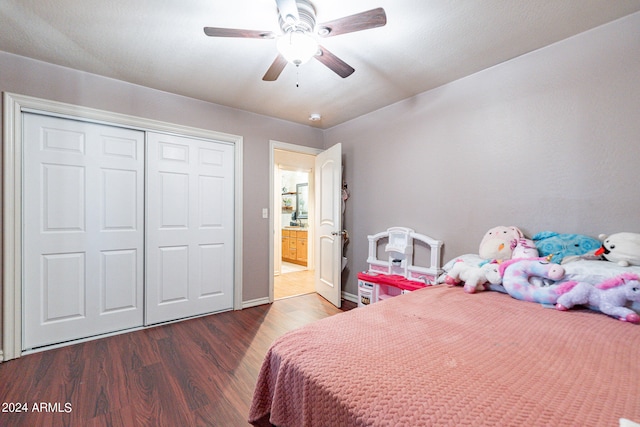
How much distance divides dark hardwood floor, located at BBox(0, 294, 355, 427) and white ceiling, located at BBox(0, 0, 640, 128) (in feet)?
7.71

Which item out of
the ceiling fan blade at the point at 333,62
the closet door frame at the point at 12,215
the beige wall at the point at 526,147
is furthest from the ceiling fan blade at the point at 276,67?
the closet door frame at the point at 12,215

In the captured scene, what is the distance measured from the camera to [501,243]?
6.41 feet

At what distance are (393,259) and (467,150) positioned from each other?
1.27m

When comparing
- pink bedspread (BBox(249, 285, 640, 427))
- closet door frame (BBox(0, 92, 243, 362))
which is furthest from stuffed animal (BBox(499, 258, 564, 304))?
closet door frame (BBox(0, 92, 243, 362))

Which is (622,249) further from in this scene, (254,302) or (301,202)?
(301,202)

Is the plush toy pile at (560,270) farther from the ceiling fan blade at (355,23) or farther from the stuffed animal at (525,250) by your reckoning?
the ceiling fan blade at (355,23)

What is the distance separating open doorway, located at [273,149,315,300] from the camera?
436 cm

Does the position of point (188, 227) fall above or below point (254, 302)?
above

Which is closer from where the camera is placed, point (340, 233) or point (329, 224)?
point (340, 233)

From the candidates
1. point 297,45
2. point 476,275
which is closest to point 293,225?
point 476,275

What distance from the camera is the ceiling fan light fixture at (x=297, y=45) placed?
4.67ft

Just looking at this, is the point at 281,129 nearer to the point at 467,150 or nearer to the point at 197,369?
the point at 467,150

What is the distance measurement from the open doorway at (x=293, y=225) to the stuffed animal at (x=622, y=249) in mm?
3077

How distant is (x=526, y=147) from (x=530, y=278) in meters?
1.01
